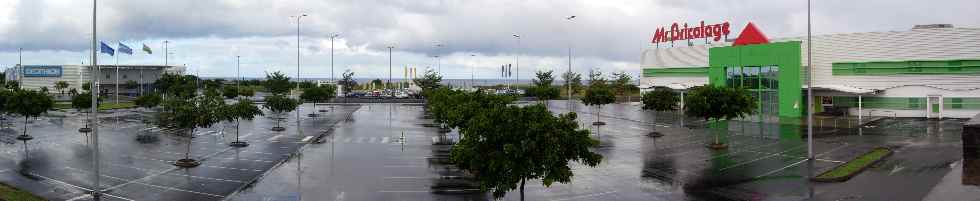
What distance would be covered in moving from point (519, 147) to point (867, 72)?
5632 cm

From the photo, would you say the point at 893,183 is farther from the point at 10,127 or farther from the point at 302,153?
the point at 10,127

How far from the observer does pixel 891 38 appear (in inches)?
2419

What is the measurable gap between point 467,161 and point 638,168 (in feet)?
45.9

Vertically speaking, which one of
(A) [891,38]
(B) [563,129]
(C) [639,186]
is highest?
(A) [891,38]

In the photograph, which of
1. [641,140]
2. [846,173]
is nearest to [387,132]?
[641,140]

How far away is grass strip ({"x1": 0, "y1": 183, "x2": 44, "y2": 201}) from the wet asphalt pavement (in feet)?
2.66

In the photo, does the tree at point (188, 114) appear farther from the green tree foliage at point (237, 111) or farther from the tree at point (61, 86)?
the tree at point (61, 86)

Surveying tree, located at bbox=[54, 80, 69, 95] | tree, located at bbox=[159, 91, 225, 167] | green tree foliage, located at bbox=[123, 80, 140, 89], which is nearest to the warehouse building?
green tree foliage, located at bbox=[123, 80, 140, 89]

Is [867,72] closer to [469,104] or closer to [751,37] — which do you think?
[751,37]

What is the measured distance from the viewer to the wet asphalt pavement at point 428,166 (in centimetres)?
2470

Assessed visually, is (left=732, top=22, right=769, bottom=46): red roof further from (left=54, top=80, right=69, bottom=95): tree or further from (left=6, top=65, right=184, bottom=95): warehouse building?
(left=54, top=80, right=69, bottom=95): tree

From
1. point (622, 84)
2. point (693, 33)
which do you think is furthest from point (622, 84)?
point (693, 33)

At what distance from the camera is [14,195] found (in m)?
23.6

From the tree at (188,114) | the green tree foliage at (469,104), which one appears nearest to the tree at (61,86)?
the tree at (188,114)
